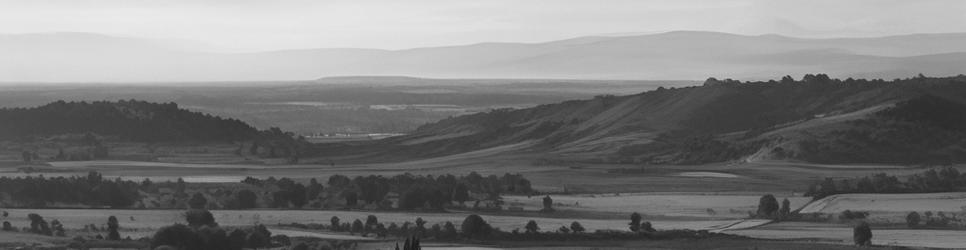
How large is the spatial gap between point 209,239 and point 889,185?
51608 mm

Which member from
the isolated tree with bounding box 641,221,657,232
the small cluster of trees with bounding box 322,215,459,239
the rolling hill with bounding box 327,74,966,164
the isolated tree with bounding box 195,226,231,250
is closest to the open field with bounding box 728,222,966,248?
the isolated tree with bounding box 641,221,657,232

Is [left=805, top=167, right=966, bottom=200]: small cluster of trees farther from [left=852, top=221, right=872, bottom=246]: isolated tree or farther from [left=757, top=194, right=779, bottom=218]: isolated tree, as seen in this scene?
[left=852, top=221, right=872, bottom=246]: isolated tree

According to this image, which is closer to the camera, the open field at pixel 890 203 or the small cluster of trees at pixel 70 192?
the open field at pixel 890 203

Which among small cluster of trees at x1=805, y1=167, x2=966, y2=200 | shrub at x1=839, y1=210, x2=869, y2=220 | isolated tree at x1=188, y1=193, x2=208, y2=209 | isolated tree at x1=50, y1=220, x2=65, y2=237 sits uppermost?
small cluster of trees at x1=805, y1=167, x2=966, y2=200

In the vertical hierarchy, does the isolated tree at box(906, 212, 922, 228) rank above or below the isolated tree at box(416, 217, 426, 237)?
above

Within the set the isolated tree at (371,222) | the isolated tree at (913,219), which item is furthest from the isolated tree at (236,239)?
the isolated tree at (913,219)

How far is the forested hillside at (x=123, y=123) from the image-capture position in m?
184

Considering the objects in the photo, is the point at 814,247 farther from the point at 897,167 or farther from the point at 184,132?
the point at 184,132

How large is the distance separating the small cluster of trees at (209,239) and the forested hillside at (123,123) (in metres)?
104

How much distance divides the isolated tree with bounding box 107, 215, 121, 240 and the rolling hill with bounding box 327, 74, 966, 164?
72.9 m

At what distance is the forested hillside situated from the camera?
184 meters

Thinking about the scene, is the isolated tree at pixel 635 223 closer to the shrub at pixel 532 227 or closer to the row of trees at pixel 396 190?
the shrub at pixel 532 227

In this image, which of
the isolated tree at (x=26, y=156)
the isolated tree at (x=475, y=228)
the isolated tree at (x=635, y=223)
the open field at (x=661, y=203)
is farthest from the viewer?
the isolated tree at (x=26, y=156)

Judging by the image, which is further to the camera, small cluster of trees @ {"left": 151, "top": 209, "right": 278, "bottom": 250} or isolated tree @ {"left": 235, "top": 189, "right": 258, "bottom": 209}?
isolated tree @ {"left": 235, "top": 189, "right": 258, "bottom": 209}
